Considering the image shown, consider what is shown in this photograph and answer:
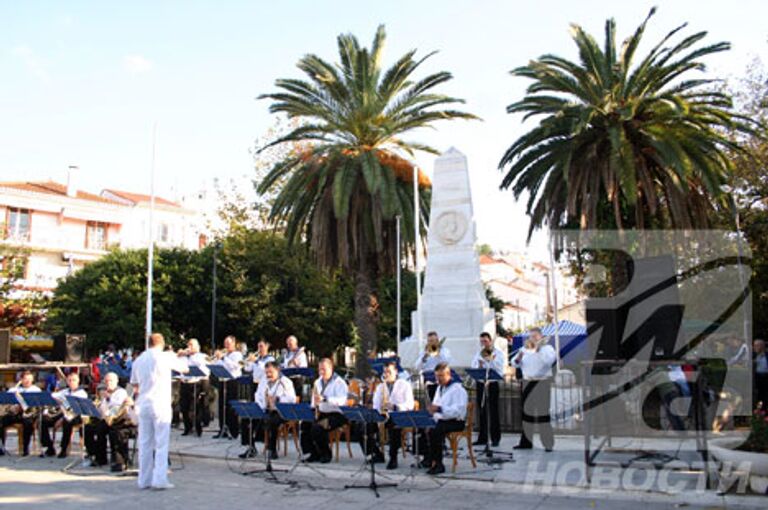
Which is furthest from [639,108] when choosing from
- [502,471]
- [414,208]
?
[502,471]

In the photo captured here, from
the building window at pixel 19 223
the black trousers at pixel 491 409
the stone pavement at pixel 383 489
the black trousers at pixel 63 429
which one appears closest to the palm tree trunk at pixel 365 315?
the black trousers at pixel 491 409

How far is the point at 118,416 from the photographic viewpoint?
11.3 meters

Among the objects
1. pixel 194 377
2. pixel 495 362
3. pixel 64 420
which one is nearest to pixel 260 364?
pixel 194 377

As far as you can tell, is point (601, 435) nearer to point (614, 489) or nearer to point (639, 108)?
point (614, 489)

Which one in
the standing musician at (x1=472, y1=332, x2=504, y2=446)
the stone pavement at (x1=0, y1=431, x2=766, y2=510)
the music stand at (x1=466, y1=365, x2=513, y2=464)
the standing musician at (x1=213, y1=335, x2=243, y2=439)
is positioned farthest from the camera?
the standing musician at (x1=213, y1=335, x2=243, y2=439)

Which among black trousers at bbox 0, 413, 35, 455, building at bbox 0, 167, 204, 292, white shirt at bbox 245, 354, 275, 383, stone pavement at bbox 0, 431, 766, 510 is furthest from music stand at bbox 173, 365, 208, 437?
building at bbox 0, 167, 204, 292

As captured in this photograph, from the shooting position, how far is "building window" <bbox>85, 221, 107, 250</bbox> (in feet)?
159

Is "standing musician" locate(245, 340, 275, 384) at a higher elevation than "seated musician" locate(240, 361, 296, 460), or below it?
higher

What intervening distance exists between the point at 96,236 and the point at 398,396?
43.2 m

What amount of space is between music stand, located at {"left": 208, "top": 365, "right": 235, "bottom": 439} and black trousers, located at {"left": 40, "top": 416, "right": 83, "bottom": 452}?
263 cm

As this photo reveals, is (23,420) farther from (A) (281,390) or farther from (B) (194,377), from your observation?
(A) (281,390)

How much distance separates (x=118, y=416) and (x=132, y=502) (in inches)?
117

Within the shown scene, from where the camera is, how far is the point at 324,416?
1162 cm

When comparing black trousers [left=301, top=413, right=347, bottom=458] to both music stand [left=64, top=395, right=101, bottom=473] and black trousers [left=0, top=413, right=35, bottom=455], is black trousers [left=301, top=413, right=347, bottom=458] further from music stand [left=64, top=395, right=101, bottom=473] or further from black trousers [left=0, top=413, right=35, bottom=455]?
black trousers [left=0, top=413, right=35, bottom=455]
